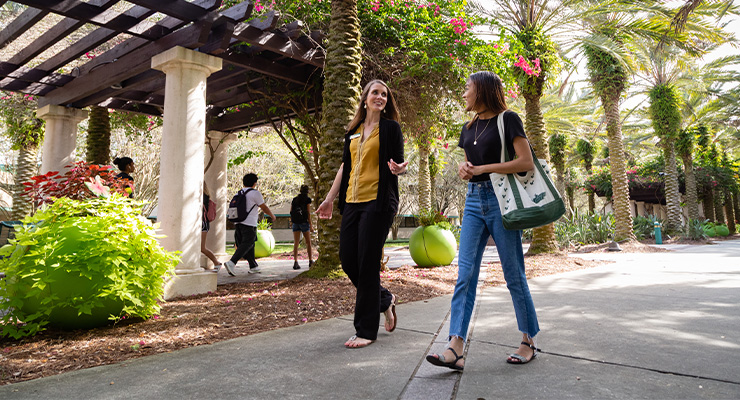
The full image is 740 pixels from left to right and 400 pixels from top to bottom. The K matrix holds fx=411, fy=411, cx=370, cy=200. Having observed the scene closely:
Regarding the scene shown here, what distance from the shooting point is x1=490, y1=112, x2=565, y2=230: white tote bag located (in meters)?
2.34

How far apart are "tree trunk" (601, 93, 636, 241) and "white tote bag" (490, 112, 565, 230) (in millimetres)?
14423

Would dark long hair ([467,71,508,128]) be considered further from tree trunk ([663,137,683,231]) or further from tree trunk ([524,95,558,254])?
tree trunk ([663,137,683,231])

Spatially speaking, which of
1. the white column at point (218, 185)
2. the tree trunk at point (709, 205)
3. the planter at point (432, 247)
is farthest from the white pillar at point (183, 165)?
the tree trunk at point (709, 205)

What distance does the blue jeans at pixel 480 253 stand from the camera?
8.27 ft

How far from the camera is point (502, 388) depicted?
2076 mm

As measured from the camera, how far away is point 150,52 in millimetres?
6469

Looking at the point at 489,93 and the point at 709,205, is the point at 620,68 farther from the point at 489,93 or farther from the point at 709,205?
the point at 709,205

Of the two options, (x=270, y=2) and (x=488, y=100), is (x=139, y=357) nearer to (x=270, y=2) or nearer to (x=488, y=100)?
(x=488, y=100)

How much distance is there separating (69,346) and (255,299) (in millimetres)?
2031

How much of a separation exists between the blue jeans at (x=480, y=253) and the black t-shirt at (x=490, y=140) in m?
0.15

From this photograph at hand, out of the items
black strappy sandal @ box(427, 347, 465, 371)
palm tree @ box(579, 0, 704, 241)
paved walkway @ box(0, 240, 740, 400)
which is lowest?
paved walkway @ box(0, 240, 740, 400)

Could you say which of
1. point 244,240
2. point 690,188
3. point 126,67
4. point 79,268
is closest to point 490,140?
point 79,268

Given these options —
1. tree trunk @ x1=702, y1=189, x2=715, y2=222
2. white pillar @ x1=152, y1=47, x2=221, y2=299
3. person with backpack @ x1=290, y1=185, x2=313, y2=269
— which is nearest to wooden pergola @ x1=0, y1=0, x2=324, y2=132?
white pillar @ x1=152, y1=47, x2=221, y2=299

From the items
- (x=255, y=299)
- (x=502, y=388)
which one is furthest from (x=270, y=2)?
(x=502, y=388)
